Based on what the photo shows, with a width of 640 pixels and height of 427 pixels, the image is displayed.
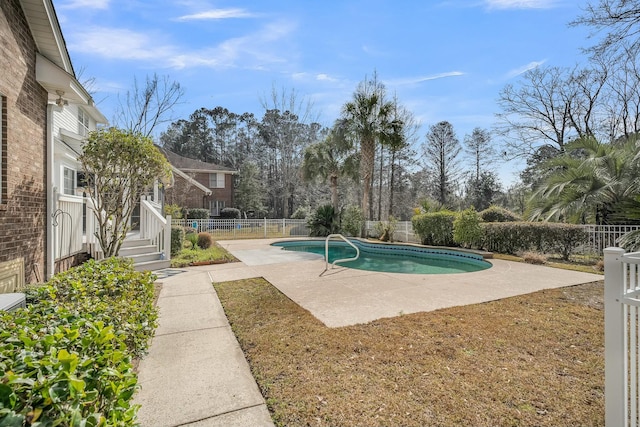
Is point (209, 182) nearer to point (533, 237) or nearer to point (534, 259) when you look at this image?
point (533, 237)

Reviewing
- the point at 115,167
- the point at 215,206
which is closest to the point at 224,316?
the point at 115,167

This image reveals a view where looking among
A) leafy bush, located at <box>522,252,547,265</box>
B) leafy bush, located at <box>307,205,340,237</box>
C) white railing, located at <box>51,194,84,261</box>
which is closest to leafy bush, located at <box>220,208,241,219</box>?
leafy bush, located at <box>307,205,340,237</box>

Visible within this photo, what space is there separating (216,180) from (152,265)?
21.9 m

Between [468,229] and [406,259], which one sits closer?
[468,229]

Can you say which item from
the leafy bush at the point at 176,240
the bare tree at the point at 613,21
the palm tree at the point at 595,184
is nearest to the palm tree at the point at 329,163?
the palm tree at the point at 595,184

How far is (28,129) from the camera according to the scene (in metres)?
4.64

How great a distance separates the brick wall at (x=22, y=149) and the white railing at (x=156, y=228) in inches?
125

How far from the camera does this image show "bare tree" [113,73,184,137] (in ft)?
72.4

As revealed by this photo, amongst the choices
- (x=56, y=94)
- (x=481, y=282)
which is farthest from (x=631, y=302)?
(x=56, y=94)

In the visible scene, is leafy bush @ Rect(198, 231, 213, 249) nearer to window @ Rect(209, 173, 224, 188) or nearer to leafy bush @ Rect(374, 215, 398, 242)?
leafy bush @ Rect(374, 215, 398, 242)

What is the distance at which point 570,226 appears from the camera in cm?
990

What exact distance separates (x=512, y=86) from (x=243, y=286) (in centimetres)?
2333

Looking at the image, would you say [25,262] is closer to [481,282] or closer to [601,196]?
[481,282]

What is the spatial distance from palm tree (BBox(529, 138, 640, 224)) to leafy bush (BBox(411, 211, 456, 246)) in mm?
3198
